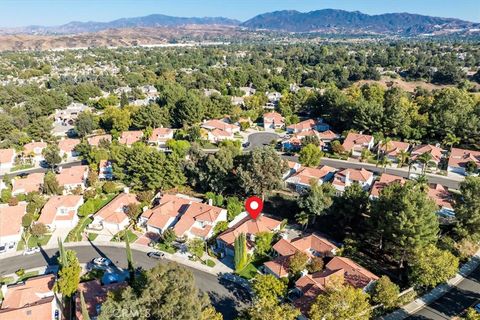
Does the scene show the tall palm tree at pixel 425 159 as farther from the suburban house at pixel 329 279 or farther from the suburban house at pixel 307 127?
the suburban house at pixel 329 279

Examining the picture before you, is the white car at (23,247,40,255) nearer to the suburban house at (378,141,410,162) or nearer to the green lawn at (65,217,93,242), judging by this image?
the green lawn at (65,217,93,242)

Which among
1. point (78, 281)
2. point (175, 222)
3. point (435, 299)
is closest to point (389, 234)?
point (435, 299)

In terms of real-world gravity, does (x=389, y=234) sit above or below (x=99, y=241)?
above

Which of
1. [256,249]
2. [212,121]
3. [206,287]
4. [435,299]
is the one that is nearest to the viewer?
[435,299]

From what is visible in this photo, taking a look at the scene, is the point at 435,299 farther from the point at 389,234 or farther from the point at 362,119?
the point at 362,119

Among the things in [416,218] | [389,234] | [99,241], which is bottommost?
[99,241]

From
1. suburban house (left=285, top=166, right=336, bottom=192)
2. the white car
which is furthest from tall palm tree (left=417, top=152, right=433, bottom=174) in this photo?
the white car
